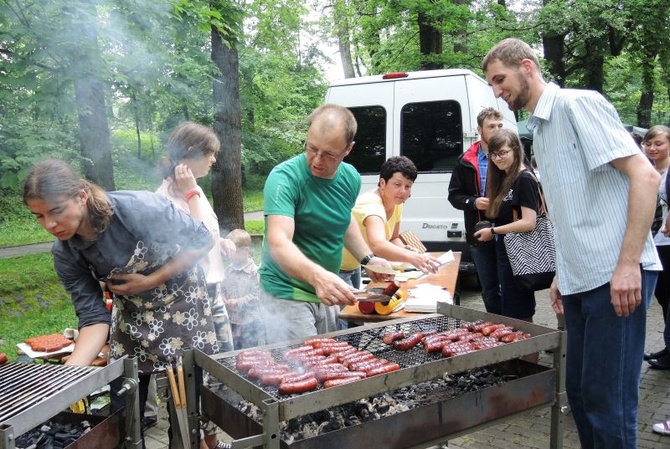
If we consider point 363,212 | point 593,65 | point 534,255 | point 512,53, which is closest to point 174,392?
point 363,212

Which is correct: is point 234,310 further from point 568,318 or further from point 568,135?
point 568,135

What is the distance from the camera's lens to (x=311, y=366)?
277 centimetres

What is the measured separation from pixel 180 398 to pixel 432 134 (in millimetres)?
5504

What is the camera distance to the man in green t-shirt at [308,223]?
295cm

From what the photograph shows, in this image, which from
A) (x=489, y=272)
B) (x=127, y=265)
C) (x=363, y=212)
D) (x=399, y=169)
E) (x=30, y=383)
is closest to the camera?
(x=30, y=383)

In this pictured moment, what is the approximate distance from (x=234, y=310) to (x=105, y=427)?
2.61 meters

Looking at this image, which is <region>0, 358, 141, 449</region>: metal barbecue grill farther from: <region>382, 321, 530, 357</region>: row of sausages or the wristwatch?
the wristwatch

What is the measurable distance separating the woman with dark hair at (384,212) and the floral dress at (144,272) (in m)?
1.30

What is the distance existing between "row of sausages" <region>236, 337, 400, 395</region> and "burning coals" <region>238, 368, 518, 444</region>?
0.15 m

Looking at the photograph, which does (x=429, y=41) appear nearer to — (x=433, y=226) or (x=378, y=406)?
(x=433, y=226)

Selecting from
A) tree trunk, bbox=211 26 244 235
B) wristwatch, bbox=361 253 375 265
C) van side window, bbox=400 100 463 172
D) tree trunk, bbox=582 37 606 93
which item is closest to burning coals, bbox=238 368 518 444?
wristwatch, bbox=361 253 375 265

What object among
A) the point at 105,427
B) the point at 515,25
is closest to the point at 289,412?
the point at 105,427

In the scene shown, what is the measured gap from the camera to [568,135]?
2703 millimetres

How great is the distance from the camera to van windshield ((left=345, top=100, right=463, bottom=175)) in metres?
7.36
